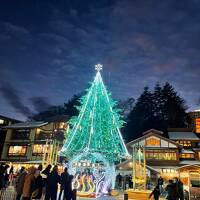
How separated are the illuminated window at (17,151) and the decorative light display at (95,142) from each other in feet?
81.5

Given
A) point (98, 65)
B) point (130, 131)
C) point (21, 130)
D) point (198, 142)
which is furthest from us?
point (130, 131)

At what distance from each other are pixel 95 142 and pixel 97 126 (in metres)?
1.43

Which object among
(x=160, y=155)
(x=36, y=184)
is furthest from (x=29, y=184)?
(x=160, y=155)

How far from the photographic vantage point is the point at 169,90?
6091 centimetres

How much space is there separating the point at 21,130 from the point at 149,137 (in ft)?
81.9

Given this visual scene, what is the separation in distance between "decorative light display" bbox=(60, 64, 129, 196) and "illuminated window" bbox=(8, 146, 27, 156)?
978 inches

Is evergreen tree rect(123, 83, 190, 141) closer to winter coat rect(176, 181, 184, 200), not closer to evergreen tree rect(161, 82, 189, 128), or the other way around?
evergreen tree rect(161, 82, 189, 128)

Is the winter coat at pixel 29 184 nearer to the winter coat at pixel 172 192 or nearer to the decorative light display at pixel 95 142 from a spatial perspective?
the winter coat at pixel 172 192

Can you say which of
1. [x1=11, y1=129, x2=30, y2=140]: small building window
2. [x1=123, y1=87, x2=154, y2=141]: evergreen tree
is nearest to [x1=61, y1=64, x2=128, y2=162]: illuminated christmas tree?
[x1=11, y1=129, x2=30, y2=140]: small building window

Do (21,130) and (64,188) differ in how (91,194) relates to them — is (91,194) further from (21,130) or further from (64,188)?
(21,130)

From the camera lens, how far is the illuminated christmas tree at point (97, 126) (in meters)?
20.1

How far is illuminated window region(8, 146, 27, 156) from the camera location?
43156 mm

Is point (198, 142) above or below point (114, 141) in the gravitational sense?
above

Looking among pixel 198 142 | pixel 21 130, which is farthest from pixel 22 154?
pixel 198 142
